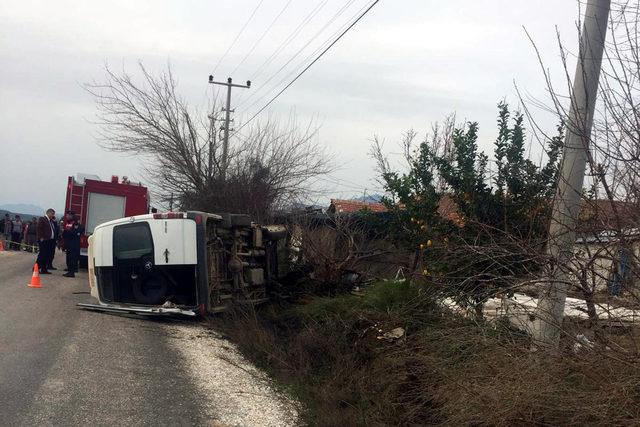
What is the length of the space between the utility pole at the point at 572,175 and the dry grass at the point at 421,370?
0.36 metres

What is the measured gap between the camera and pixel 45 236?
1692 cm

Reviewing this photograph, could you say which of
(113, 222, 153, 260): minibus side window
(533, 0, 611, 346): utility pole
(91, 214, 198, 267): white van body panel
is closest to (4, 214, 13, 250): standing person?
(113, 222, 153, 260): minibus side window

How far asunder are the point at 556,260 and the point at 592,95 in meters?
1.38

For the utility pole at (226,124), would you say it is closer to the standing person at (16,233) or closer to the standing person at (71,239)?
the standing person at (71,239)

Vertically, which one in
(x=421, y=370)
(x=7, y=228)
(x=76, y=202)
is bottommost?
(x=421, y=370)

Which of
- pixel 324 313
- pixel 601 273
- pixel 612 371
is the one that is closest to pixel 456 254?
pixel 601 273

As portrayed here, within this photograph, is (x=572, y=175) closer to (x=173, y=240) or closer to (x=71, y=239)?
(x=173, y=240)

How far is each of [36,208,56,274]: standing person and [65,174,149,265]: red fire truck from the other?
1.74 meters

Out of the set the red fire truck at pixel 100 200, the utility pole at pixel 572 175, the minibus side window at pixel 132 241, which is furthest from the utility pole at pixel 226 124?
the utility pole at pixel 572 175

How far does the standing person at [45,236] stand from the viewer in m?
16.9

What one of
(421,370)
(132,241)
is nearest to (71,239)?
(132,241)

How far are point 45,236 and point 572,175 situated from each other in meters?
14.3

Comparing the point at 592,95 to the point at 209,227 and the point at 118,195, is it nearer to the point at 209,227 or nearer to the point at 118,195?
the point at 209,227

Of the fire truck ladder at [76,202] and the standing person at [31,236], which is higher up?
the fire truck ladder at [76,202]
